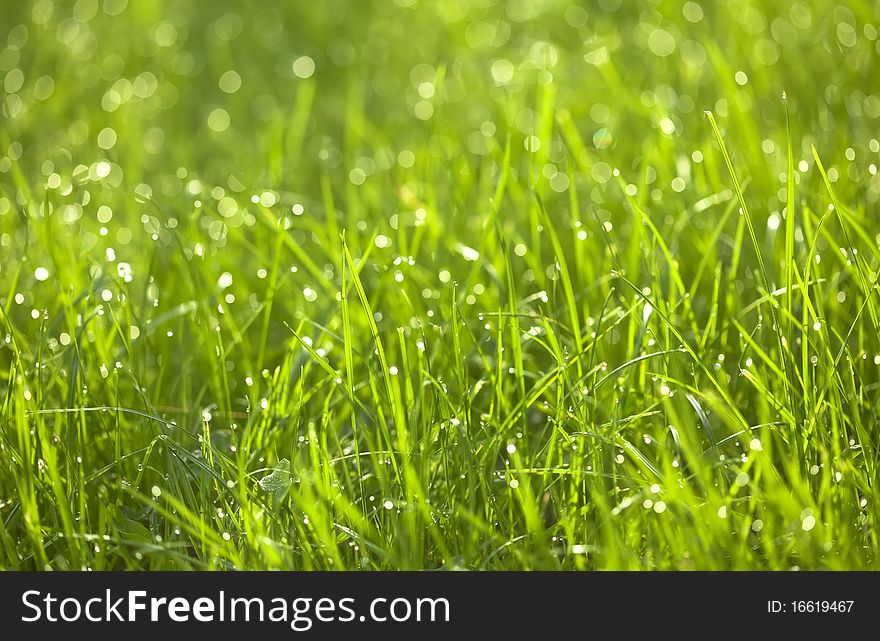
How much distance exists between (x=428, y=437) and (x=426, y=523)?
131mm

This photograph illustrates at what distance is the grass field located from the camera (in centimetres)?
122

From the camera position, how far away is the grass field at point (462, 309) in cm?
122

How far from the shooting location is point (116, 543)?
121cm

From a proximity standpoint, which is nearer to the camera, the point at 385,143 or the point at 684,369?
the point at 684,369

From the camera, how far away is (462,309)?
5.46ft

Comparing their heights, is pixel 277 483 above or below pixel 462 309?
below

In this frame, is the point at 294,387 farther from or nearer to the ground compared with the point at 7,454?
farther from the ground

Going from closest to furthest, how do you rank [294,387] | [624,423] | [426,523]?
[426,523] < [624,423] < [294,387]

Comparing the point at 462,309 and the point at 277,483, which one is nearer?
the point at 277,483

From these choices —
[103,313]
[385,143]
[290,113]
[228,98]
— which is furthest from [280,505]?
[228,98]
